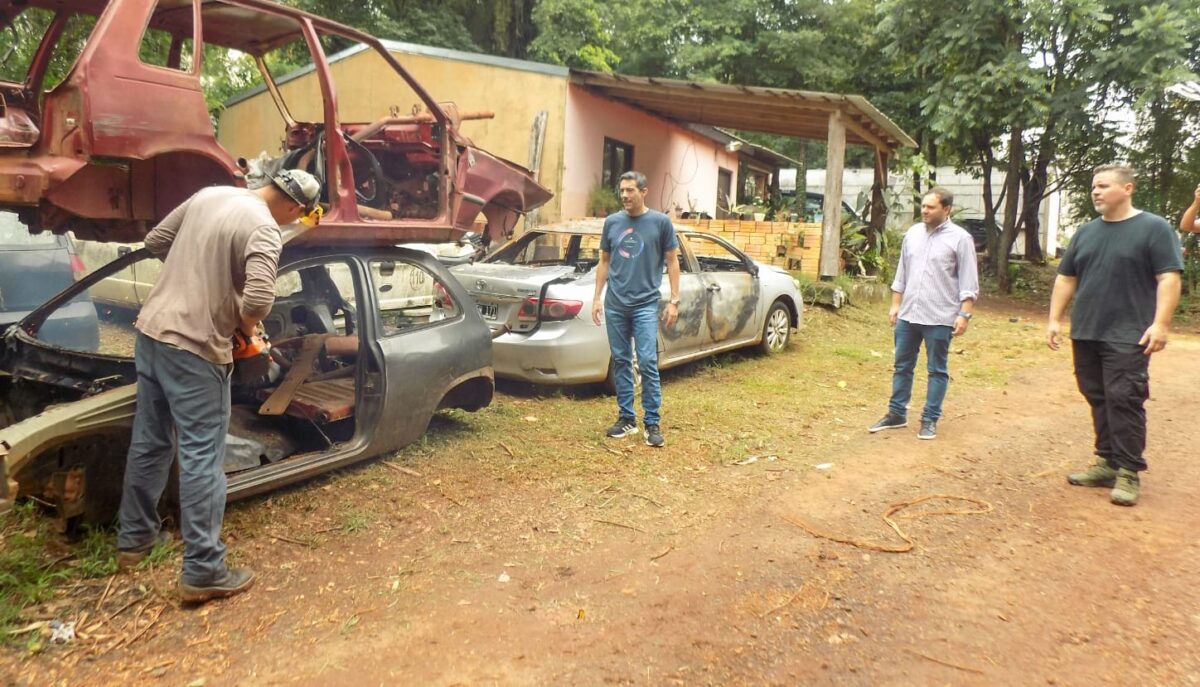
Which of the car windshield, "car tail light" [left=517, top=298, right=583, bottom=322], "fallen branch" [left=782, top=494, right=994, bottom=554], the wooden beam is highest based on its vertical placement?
the wooden beam

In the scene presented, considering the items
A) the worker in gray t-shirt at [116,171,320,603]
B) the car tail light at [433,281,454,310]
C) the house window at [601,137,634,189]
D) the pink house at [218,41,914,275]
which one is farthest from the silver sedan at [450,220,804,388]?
the house window at [601,137,634,189]

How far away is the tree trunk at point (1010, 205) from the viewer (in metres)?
16.0

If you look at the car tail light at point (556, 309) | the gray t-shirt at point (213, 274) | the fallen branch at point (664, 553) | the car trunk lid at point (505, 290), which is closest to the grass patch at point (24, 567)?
the gray t-shirt at point (213, 274)

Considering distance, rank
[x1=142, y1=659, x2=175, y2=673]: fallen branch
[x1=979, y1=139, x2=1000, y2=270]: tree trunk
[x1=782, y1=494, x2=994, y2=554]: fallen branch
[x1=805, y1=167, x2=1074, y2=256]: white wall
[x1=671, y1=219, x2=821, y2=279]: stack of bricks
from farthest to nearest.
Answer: [x1=805, y1=167, x2=1074, y2=256]: white wall, [x1=979, y1=139, x2=1000, y2=270]: tree trunk, [x1=671, y1=219, x2=821, y2=279]: stack of bricks, [x1=782, y1=494, x2=994, y2=554]: fallen branch, [x1=142, y1=659, x2=175, y2=673]: fallen branch

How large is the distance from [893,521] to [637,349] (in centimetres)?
196

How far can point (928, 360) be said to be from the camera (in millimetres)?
5613

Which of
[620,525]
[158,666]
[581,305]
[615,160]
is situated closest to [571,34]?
[615,160]

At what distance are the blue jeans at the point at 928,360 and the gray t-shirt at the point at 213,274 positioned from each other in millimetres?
4215

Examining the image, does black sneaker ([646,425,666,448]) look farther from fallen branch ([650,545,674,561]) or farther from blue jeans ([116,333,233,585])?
blue jeans ([116,333,233,585])

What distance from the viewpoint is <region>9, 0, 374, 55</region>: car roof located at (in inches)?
163

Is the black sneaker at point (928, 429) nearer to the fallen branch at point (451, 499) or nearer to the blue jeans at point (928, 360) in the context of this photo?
the blue jeans at point (928, 360)

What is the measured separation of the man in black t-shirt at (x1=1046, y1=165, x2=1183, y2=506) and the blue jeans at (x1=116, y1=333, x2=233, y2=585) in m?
4.30

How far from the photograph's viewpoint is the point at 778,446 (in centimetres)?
543

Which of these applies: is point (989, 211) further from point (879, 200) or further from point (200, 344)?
point (200, 344)
